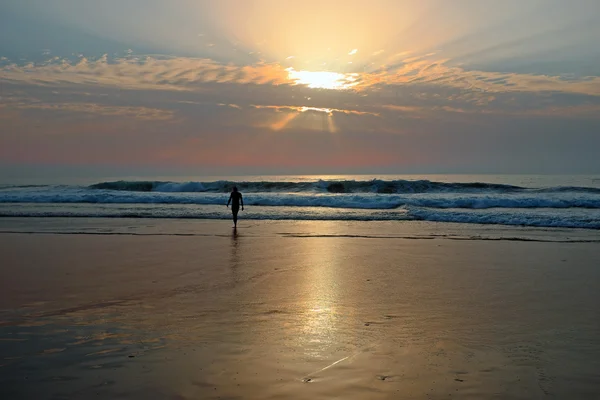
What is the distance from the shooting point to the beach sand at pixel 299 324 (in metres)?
4.59

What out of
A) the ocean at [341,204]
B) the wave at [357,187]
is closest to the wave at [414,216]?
the ocean at [341,204]

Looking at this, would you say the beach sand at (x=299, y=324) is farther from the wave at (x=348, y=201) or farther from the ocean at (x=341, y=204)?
the wave at (x=348, y=201)

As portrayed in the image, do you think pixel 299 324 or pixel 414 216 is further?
pixel 414 216

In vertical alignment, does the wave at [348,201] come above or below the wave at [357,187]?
below

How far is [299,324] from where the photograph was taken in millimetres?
6402

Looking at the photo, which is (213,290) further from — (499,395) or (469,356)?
(499,395)

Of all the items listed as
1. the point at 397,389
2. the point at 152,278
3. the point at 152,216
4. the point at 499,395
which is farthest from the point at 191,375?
the point at 152,216

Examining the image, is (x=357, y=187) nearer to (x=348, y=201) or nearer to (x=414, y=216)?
(x=348, y=201)

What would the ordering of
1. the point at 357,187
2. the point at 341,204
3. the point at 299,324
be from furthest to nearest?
the point at 357,187 → the point at 341,204 → the point at 299,324

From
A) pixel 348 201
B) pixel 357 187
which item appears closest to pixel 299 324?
pixel 348 201

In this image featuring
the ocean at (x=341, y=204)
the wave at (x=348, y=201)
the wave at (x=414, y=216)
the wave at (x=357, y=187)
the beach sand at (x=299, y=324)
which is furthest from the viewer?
the wave at (x=357, y=187)

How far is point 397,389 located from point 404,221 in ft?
59.3

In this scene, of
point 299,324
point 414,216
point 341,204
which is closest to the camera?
point 299,324

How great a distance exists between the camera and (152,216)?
2447cm
